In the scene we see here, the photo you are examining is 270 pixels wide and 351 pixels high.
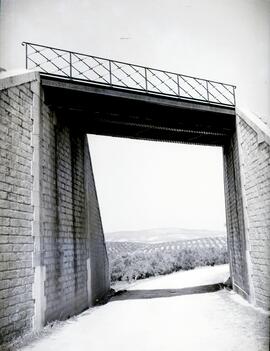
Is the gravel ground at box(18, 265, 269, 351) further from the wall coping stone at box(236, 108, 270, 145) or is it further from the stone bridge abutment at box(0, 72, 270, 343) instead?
the wall coping stone at box(236, 108, 270, 145)

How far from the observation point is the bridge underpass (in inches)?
326

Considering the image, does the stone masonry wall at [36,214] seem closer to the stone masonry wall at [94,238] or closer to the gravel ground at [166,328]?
the gravel ground at [166,328]

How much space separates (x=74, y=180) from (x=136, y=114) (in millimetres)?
2991

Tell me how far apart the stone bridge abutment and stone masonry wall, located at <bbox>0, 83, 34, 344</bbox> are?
21mm

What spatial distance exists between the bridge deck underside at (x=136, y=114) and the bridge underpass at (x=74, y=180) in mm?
32

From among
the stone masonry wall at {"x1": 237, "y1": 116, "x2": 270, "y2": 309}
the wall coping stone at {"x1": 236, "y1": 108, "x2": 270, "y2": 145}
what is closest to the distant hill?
the stone masonry wall at {"x1": 237, "y1": 116, "x2": 270, "y2": 309}

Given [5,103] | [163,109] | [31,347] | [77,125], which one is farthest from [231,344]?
[77,125]

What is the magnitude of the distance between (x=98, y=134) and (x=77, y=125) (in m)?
1.32

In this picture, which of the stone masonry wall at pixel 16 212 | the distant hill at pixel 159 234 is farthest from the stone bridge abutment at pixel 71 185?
the distant hill at pixel 159 234

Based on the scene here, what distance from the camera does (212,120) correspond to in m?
13.1

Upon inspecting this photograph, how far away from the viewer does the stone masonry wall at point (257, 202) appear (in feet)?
32.9

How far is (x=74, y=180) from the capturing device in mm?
12734

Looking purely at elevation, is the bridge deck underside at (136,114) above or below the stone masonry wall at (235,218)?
above

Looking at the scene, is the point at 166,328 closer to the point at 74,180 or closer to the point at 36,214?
the point at 36,214
